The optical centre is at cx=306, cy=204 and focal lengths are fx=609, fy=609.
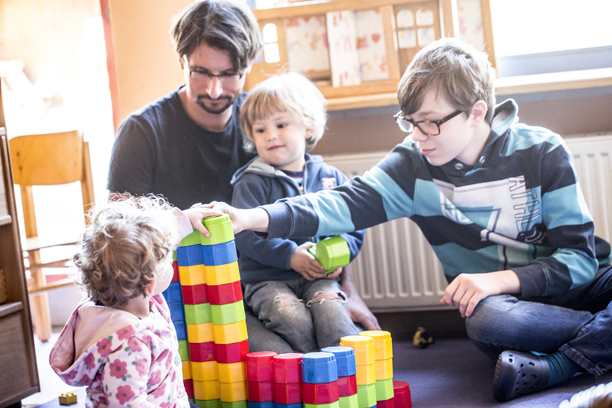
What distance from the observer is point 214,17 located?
5.51ft

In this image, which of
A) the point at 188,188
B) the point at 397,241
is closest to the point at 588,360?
the point at 397,241

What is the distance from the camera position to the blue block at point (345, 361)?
1.23 metres

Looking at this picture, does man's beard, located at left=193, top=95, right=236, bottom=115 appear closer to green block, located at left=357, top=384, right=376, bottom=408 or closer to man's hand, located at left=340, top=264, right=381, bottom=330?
man's hand, located at left=340, top=264, right=381, bottom=330

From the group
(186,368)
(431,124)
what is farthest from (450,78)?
(186,368)

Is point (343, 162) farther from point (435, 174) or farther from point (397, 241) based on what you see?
point (435, 174)

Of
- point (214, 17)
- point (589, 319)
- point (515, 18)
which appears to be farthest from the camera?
point (515, 18)

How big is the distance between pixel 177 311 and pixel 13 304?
68 centimetres

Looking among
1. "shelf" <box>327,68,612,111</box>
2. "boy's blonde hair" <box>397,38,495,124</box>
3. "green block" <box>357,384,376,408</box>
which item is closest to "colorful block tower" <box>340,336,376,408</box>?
"green block" <box>357,384,376,408</box>

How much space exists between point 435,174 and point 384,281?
0.60 m

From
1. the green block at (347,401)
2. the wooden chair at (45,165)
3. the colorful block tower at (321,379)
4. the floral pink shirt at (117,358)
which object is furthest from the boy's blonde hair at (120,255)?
the wooden chair at (45,165)

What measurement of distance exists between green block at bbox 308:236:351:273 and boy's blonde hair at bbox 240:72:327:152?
0.39 metres

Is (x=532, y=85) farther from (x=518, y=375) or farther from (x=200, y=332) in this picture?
(x=200, y=332)

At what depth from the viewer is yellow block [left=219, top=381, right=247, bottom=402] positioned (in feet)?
4.22

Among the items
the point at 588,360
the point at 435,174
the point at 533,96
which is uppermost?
the point at 533,96
